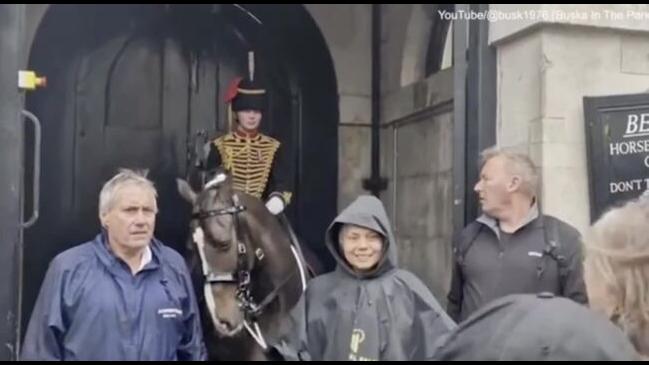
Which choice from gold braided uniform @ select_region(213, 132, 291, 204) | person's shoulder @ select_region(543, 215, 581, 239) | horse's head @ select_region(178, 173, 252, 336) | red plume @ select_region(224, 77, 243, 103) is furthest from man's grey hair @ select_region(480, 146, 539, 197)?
red plume @ select_region(224, 77, 243, 103)

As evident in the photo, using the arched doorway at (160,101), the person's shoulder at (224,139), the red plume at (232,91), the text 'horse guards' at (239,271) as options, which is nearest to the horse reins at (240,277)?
the text 'horse guards' at (239,271)

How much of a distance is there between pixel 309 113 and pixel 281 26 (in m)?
0.63

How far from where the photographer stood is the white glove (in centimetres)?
528

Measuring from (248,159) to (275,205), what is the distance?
482 mm

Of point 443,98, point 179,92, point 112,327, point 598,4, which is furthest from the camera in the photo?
point 179,92

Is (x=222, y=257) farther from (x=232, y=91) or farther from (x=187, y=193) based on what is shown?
(x=232, y=91)

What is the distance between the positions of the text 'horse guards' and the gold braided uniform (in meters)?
0.78

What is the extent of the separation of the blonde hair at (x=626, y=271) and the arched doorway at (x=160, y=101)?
439cm

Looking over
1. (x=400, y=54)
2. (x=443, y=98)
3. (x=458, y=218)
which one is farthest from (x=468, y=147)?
(x=400, y=54)

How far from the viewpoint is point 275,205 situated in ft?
17.5

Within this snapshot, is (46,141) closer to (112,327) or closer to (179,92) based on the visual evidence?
(179,92)

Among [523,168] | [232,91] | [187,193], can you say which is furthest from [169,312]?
[232,91]

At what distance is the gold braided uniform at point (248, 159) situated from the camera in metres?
5.64

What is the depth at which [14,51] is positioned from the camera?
12.0ft
